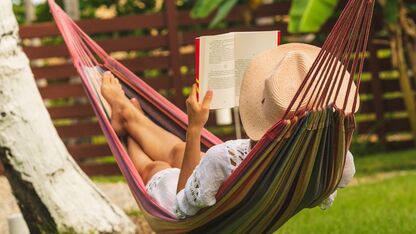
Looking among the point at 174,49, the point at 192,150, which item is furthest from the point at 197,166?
the point at 174,49

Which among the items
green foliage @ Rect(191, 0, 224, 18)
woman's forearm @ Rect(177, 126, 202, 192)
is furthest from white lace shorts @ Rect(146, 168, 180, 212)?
green foliage @ Rect(191, 0, 224, 18)

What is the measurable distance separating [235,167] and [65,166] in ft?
6.58

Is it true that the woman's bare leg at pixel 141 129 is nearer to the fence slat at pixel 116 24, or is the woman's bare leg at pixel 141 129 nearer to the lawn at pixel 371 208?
the lawn at pixel 371 208

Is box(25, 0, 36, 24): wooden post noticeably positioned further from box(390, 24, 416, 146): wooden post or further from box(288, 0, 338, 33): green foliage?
box(390, 24, 416, 146): wooden post

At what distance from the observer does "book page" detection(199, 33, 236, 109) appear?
410 cm

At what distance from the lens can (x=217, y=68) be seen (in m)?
4.15

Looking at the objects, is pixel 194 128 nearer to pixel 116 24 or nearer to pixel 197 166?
pixel 197 166

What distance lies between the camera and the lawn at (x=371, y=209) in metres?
5.74

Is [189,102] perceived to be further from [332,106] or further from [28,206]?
[28,206]

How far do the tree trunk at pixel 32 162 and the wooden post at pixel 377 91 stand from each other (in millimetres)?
5151

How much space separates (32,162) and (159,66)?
4750 mm

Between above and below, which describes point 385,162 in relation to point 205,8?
below

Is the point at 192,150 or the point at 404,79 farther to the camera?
the point at 404,79

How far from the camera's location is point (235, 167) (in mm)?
3734
